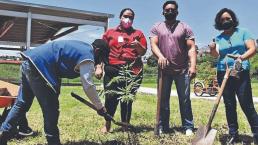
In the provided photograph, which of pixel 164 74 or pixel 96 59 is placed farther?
pixel 164 74

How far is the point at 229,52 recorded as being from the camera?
5.76 meters

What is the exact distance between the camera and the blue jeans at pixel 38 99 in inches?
197

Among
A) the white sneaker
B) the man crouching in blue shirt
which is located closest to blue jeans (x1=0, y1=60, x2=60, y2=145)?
the man crouching in blue shirt

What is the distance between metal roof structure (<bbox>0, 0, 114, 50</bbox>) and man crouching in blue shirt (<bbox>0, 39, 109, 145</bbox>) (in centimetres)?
1716

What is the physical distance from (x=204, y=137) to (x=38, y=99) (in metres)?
1.92

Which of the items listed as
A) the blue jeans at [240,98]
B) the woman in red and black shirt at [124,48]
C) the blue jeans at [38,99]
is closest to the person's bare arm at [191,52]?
the blue jeans at [240,98]

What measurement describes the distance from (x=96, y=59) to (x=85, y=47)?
18 cm

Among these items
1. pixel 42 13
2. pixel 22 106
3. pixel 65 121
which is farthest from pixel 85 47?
pixel 42 13

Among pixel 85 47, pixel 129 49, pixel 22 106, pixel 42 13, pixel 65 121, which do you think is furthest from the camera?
pixel 42 13

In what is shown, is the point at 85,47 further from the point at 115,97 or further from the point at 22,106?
the point at 115,97

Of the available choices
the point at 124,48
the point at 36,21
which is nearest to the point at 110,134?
the point at 124,48

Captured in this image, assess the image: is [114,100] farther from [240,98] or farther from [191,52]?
[240,98]

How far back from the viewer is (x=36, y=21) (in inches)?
968

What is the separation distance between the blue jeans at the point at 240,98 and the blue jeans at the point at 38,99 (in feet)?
7.11
